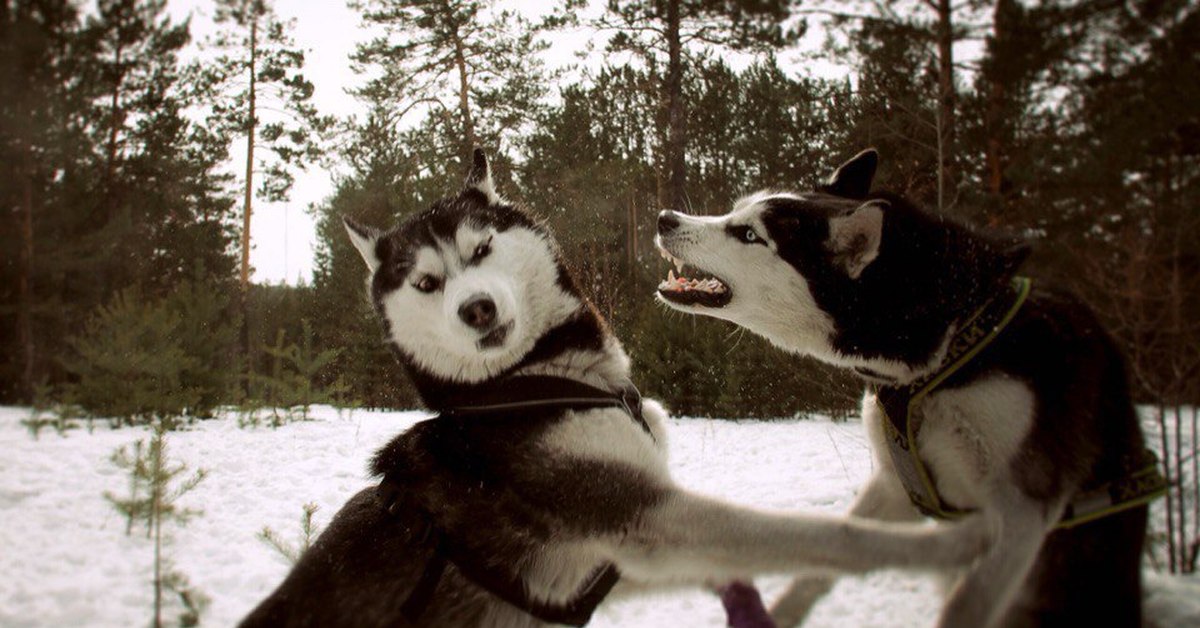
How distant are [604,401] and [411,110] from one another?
122 cm

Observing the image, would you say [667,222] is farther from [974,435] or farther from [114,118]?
[114,118]

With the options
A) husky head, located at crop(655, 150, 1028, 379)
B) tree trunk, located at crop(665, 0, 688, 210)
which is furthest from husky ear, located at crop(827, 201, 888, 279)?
tree trunk, located at crop(665, 0, 688, 210)

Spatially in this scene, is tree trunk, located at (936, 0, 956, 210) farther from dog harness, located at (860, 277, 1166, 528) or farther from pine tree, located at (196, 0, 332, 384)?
pine tree, located at (196, 0, 332, 384)

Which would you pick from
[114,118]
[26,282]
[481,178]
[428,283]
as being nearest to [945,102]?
[481,178]

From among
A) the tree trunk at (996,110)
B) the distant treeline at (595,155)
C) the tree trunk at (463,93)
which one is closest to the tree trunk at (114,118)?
the distant treeline at (595,155)

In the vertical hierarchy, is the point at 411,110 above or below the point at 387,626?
above

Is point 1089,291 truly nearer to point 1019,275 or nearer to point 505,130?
point 1019,275

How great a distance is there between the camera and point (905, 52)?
3.28 ft

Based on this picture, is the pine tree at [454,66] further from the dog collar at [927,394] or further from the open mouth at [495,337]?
the dog collar at [927,394]

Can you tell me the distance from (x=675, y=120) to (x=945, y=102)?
0.76 meters

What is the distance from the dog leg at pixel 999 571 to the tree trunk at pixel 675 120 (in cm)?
111

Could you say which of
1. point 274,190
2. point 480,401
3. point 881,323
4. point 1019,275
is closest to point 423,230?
point 480,401

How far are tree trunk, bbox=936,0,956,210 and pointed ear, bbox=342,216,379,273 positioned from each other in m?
1.37

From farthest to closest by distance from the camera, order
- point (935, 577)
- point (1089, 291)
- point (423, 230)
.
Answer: point (423, 230), point (1089, 291), point (935, 577)
